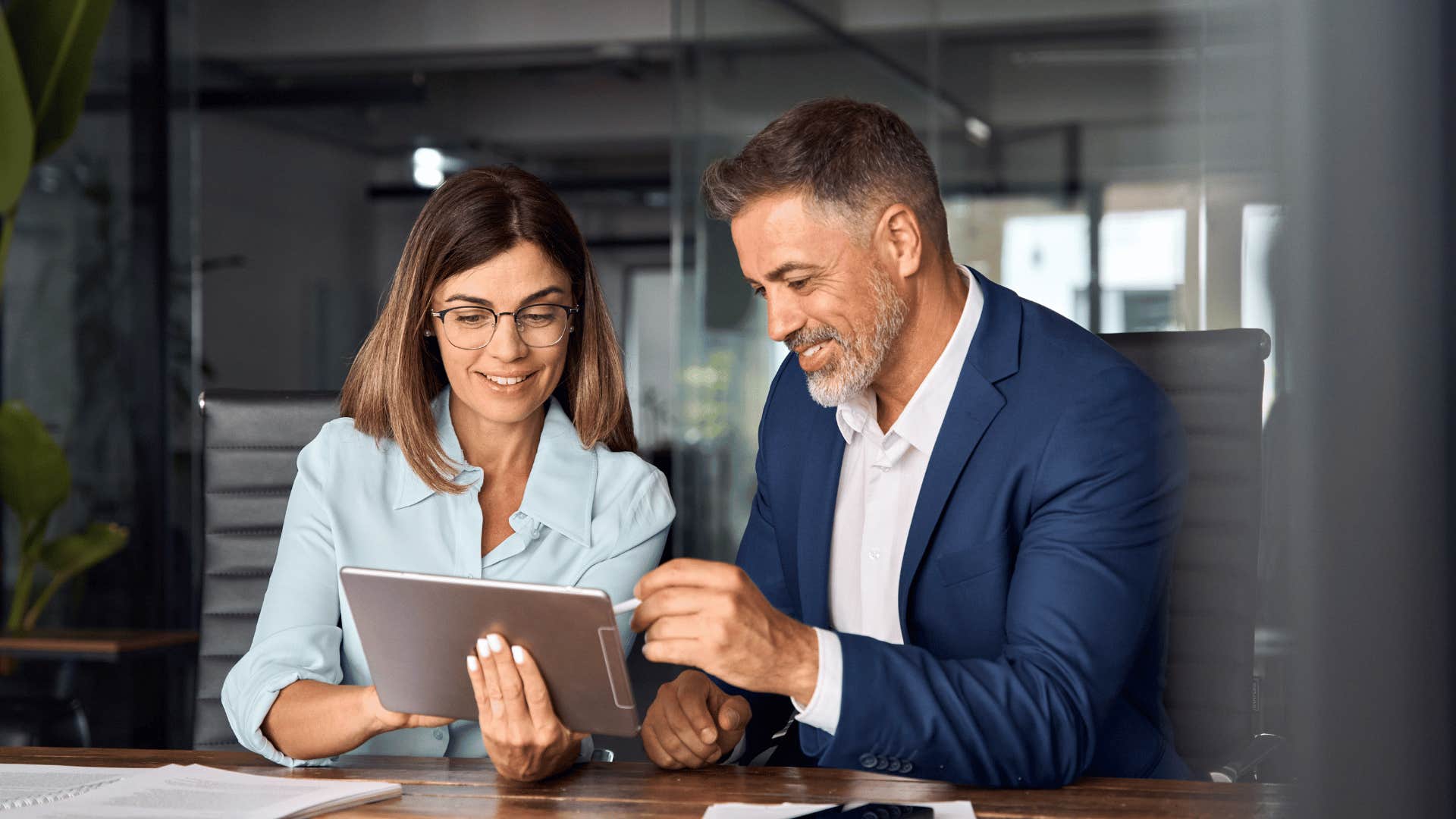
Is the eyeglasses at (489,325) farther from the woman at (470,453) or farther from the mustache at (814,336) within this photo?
the mustache at (814,336)

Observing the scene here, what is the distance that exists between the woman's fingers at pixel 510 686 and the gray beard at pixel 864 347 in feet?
1.91

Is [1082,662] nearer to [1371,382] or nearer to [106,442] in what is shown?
[1371,382]

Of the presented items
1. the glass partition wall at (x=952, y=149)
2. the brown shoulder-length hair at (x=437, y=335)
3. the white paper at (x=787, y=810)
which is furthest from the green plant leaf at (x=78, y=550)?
the white paper at (x=787, y=810)

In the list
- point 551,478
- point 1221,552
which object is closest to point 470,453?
point 551,478

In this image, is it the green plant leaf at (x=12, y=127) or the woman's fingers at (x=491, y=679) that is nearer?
the woman's fingers at (x=491, y=679)

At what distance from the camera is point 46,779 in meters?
1.28

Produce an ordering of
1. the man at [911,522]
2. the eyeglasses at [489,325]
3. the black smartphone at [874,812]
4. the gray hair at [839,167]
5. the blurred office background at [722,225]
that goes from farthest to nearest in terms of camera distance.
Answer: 1. the eyeglasses at [489,325]
2. the gray hair at [839,167]
3. the man at [911,522]
4. the black smartphone at [874,812]
5. the blurred office background at [722,225]

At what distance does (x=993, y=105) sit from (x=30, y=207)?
3290 millimetres

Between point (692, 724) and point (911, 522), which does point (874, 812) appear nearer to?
point (692, 724)

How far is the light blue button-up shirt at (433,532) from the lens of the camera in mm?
1558

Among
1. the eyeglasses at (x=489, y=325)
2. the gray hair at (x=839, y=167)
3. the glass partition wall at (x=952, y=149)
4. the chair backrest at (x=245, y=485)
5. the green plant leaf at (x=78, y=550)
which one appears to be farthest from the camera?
the glass partition wall at (x=952, y=149)

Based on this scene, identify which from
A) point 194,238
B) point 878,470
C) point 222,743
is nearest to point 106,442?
point 194,238

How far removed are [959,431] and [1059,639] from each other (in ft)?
0.99

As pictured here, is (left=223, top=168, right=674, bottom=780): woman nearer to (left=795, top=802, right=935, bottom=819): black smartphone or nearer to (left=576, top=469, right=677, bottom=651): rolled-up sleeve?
(left=576, top=469, right=677, bottom=651): rolled-up sleeve
